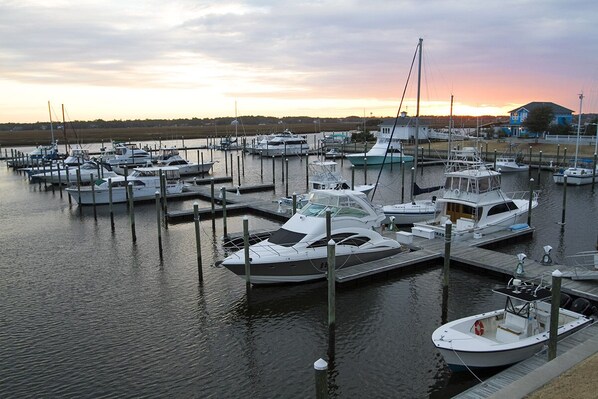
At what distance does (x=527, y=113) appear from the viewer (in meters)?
86.4

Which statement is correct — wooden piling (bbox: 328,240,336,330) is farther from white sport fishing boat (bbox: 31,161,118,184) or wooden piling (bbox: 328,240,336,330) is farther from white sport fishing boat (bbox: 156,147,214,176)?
white sport fishing boat (bbox: 156,147,214,176)

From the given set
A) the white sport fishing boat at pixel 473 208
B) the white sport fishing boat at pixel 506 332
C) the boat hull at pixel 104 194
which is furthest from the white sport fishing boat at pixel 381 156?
the white sport fishing boat at pixel 506 332

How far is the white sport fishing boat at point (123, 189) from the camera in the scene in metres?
37.0

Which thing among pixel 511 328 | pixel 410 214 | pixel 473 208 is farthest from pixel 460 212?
pixel 511 328

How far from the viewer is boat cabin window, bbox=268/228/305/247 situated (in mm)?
19266

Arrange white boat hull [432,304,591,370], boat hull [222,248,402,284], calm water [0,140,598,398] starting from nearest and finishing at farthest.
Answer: white boat hull [432,304,591,370] → calm water [0,140,598,398] → boat hull [222,248,402,284]

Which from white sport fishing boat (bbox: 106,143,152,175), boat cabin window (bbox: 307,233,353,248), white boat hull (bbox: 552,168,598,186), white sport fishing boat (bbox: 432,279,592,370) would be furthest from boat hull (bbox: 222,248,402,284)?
white sport fishing boat (bbox: 106,143,152,175)

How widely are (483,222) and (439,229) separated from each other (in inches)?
106

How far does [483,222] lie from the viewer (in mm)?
25062

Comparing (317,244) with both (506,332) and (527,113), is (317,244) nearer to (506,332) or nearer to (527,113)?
(506,332)

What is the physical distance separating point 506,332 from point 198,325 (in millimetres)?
9224

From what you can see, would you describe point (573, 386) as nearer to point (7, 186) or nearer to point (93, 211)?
point (93, 211)

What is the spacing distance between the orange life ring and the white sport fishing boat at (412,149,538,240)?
35.9 feet

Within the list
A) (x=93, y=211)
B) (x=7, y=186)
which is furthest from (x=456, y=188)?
(x=7, y=186)
